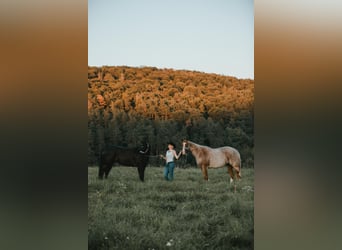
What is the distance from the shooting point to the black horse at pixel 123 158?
491cm

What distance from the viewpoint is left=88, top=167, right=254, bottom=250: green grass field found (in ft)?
15.8

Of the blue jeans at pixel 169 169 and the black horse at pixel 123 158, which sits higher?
the black horse at pixel 123 158

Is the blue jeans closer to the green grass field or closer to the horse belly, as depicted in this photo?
the green grass field

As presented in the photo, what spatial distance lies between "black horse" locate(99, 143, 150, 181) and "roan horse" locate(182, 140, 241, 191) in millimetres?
505

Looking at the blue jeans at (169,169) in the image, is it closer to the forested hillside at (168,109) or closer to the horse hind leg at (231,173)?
the forested hillside at (168,109)

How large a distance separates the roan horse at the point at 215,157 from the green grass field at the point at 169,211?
0.09 m

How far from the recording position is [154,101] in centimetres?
497

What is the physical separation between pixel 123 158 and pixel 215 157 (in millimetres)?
1136

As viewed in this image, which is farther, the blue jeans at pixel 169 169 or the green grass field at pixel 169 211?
the blue jeans at pixel 169 169

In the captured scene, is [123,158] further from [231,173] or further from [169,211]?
[231,173]

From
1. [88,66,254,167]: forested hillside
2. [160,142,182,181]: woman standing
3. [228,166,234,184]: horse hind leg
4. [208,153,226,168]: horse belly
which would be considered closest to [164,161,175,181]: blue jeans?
[160,142,182,181]: woman standing

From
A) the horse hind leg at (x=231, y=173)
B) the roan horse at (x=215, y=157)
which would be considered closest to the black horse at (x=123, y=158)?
the roan horse at (x=215, y=157)

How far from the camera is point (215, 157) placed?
5023 millimetres
